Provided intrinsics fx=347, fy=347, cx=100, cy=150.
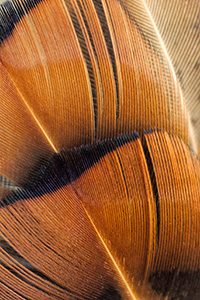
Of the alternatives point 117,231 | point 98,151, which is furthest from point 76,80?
point 117,231

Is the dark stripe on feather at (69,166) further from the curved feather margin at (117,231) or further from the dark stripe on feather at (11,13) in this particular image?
the dark stripe on feather at (11,13)

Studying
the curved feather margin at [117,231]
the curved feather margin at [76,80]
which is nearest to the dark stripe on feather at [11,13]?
the curved feather margin at [76,80]

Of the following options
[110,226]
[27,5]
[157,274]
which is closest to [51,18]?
[27,5]

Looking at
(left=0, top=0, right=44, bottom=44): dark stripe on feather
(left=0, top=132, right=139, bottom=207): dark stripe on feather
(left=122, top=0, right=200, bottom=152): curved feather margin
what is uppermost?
(left=0, top=0, right=44, bottom=44): dark stripe on feather

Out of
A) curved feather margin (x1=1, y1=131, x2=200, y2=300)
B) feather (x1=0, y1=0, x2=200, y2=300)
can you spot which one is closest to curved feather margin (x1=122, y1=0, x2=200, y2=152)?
feather (x1=0, y1=0, x2=200, y2=300)

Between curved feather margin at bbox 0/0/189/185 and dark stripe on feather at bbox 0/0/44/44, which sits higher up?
dark stripe on feather at bbox 0/0/44/44

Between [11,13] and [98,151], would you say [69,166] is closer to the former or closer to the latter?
[98,151]

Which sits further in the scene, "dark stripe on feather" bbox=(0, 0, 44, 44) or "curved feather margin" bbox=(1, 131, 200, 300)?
"dark stripe on feather" bbox=(0, 0, 44, 44)

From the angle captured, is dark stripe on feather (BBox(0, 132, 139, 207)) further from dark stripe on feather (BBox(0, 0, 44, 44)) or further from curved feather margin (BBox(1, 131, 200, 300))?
dark stripe on feather (BBox(0, 0, 44, 44))

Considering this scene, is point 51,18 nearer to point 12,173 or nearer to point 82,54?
point 82,54
